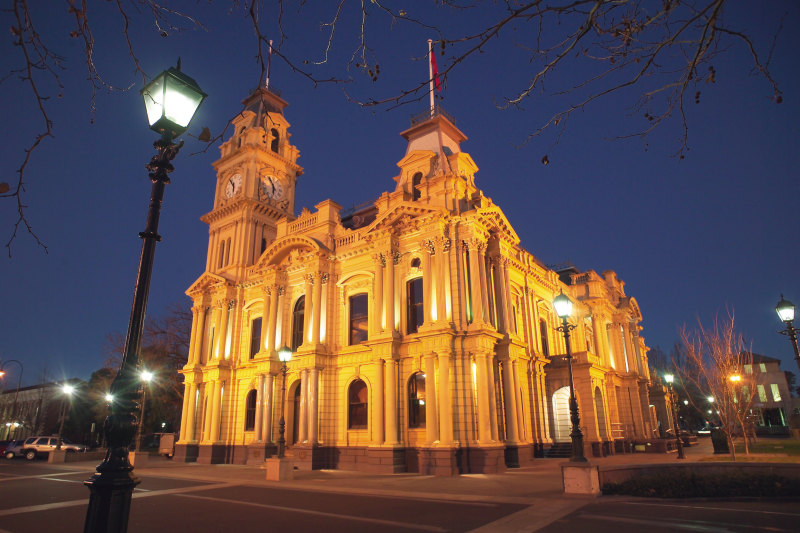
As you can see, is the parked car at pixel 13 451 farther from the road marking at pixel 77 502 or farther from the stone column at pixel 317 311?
the road marking at pixel 77 502

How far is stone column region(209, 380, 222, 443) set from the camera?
2961cm

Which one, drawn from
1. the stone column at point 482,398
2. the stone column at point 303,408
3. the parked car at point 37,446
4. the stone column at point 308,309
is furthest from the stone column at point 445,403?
the parked car at point 37,446

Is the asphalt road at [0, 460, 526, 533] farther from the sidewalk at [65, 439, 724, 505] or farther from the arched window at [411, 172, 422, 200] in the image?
the arched window at [411, 172, 422, 200]

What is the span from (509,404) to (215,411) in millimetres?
18874

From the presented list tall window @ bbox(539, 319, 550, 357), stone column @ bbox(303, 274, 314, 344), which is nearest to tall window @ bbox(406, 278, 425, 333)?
stone column @ bbox(303, 274, 314, 344)

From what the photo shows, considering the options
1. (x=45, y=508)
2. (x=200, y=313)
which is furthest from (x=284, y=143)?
(x=45, y=508)

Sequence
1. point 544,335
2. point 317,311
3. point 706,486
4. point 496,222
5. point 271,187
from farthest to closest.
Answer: point 271,187 < point 544,335 < point 317,311 < point 496,222 < point 706,486

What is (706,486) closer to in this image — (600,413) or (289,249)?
(600,413)

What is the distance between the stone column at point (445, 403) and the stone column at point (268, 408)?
36.5ft

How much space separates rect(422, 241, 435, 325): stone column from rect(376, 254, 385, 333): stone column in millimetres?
2434

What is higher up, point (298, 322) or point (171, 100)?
point (298, 322)

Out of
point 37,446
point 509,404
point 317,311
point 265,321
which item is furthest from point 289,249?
point 37,446

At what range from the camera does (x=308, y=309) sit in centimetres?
2694

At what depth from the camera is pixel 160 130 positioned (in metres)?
5.07
